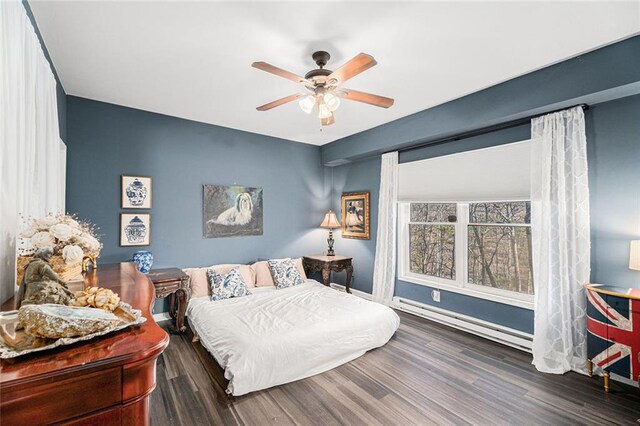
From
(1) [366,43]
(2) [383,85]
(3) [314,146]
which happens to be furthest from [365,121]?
(1) [366,43]

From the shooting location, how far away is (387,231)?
438 centimetres

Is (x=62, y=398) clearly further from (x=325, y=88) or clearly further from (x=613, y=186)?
(x=613, y=186)

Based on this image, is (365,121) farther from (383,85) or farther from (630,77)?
(630,77)

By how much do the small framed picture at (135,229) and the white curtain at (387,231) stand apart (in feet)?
10.6

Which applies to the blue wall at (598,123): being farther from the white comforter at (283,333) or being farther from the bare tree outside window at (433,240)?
the white comforter at (283,333)

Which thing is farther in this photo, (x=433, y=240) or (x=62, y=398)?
(x=433, y=240)

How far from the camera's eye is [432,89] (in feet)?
9.86

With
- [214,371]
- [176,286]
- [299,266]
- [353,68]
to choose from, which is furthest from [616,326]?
[176,286]

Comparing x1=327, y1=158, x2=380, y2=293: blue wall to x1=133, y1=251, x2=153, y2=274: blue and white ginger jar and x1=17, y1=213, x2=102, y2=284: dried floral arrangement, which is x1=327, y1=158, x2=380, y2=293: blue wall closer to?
x1=133, y1=251, x2=153, y2=274: blue and white ginger jar

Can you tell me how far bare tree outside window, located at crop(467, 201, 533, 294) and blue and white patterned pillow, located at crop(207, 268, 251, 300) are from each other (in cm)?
293

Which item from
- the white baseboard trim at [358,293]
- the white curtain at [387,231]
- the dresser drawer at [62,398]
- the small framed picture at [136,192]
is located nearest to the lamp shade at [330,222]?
the white curtain at [387,231]

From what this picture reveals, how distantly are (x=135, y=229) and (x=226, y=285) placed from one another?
133 centimetres

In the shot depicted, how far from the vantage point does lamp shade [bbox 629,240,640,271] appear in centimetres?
221

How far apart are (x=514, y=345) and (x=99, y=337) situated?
3708 mm
